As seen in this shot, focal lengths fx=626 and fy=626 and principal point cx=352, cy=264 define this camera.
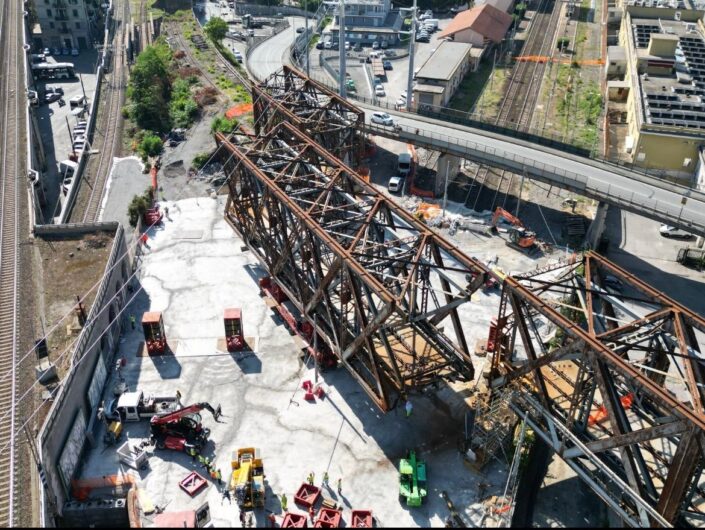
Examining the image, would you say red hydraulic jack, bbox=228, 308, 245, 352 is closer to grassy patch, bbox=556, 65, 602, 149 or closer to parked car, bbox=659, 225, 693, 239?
parked car, bbox=659, 225, 693, 239

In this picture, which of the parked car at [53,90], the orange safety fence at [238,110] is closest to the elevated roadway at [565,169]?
A: the orange safety fence at [238,110]

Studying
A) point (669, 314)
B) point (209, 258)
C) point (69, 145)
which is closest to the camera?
point (669, 314)

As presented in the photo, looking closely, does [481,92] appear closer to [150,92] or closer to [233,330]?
[150,92]

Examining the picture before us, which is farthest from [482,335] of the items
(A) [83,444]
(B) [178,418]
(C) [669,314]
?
(A) [83,444]

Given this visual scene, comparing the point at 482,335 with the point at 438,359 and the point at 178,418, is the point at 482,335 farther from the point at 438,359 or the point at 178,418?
the point at 178,418

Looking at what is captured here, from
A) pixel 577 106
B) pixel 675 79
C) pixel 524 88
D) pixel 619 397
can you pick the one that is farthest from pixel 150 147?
pixel 675 79

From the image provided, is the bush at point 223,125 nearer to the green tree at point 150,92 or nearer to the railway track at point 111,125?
the green tree at point 150,92
